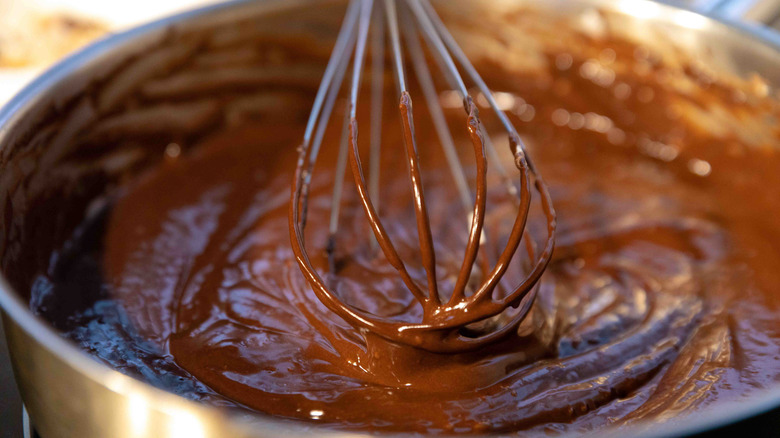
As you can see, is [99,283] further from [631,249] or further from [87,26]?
[631,249]

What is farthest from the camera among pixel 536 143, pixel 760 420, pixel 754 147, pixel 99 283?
pixel 536 143

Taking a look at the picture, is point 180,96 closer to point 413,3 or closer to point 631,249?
point 413,3

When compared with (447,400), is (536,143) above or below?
above

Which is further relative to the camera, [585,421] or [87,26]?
[87,26]

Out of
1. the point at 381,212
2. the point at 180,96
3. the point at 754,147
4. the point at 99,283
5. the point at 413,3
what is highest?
the point at 413,3

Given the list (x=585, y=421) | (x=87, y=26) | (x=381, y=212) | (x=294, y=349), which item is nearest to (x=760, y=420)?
(x=585, y=421)

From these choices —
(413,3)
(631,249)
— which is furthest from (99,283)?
(631,249)

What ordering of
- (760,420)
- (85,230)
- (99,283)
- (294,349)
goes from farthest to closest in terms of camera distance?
(85,230)
(99,283)
(294,349)
(760,420)
